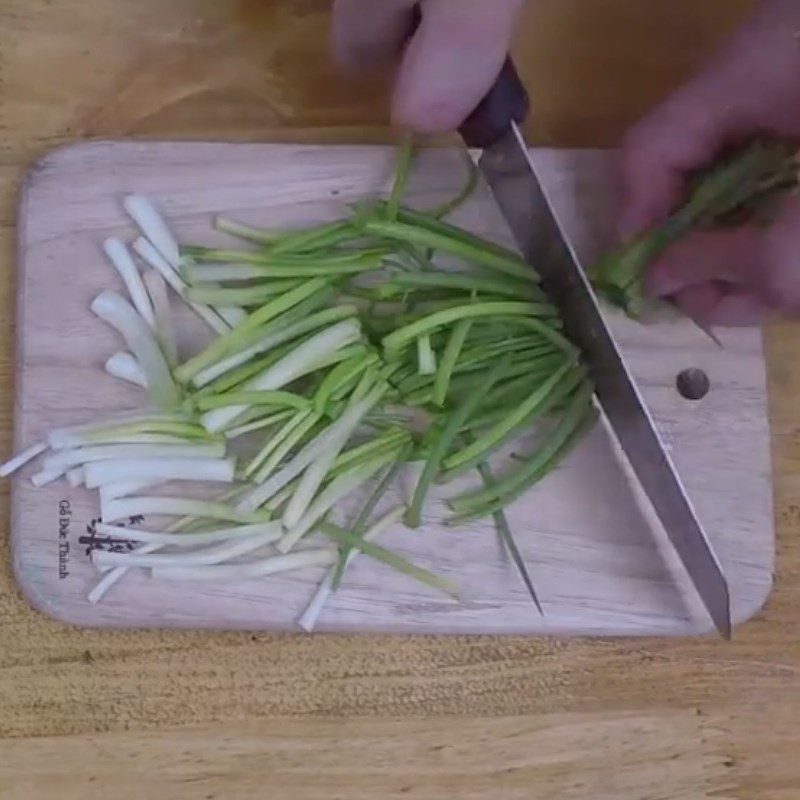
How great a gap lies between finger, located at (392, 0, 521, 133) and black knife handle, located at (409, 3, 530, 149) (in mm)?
30

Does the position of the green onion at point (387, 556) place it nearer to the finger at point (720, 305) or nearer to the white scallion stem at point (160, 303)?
the white scallion stem at point (160, 303)

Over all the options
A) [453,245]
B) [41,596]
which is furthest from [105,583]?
[453,245]

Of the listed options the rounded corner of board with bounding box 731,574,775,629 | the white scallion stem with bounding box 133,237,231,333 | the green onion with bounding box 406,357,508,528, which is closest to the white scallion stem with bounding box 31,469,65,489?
the white scallion stem with bounding box 133,237,231,333

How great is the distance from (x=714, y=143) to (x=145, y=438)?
26.9 inches

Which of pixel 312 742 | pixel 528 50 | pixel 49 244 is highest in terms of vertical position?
pixel 528 50

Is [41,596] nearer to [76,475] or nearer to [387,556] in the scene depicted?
[76,475]

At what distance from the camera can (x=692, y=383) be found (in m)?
1.43

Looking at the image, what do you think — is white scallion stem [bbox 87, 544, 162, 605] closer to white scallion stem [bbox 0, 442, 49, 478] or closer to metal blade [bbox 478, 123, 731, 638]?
white scallion stem [bbox 0, 442, 49, 478]

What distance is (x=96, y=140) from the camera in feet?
4.81

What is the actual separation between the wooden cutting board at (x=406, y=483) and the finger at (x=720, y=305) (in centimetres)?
6

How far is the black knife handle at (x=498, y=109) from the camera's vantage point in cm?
126

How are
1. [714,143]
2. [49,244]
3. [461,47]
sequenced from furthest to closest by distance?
[49,244]
[714,143]
[461,47]

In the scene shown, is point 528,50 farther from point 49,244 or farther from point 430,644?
point 430,644

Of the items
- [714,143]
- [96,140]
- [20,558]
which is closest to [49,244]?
[96,140]
